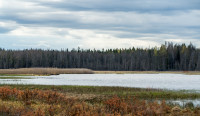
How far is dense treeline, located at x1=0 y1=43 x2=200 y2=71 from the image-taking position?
160 metres

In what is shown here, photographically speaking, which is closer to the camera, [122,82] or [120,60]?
[122,82]

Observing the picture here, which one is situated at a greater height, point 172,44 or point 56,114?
point 172,44

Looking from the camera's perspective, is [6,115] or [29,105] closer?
[6,115]

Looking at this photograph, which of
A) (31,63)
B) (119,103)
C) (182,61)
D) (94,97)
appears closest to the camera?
(119,103)

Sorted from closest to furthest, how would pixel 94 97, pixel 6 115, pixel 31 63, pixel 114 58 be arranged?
pixel 6 115, pixel 94 97, pixel 31 63, pixel 114 58

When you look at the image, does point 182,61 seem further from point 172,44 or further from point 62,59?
point 62,59

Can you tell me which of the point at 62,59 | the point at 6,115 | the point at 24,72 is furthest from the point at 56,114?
the point at 62,59

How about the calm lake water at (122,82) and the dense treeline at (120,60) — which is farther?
the dense treeline at (120,60)

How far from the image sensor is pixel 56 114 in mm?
20469

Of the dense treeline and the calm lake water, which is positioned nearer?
the calm lake water

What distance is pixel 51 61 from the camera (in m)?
174

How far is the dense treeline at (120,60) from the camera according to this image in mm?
159500

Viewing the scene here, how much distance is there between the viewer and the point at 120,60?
18462 centimetres

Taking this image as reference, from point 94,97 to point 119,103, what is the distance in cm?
833
